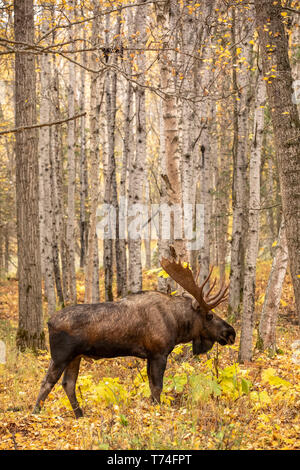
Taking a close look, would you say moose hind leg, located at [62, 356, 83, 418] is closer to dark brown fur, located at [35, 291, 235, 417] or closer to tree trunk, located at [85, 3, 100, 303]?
dark brown fur, located at [35, 291, 235, 417]

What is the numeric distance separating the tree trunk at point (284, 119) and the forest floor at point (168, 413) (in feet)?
4.10

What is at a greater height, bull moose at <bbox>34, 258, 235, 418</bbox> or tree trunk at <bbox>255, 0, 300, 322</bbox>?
tree trunk at <bbox>255, 0, 300, 322</bbox>

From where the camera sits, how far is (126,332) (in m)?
5.34

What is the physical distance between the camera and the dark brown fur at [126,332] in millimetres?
5191

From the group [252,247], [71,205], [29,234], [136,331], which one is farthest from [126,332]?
[71,205]

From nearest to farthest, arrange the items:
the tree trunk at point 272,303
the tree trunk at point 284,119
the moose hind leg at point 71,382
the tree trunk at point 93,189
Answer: the tree trunk at point 284,119 < the moose hind leg at point 71,382 < the tree trunk at point 272,303 < the tree trunk at point 93,189

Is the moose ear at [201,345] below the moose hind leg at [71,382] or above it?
above

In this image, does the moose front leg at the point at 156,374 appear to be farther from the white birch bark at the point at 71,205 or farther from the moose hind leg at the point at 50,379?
the white birch bark at the point at 71,205

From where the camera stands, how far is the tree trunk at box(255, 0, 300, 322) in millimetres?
4984

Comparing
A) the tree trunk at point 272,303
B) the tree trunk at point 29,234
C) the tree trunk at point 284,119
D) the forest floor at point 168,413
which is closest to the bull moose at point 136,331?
the forest floor at point 168,413

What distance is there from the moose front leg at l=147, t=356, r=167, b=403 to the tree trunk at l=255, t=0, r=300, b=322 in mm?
1646

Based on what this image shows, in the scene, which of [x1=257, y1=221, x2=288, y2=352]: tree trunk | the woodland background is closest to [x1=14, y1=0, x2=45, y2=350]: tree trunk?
the woodland background

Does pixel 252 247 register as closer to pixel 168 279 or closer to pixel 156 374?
pixel 168 279
